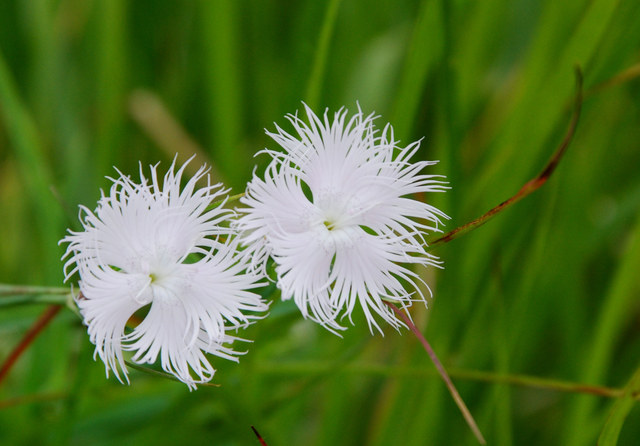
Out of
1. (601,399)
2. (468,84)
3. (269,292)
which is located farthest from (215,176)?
(269,292)

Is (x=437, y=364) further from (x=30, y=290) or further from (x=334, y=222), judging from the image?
(x=30, y=290)

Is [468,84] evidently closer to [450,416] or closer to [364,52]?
[364,52]

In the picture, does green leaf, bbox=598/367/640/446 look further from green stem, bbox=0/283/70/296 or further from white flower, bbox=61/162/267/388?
green stem, bbox=0/283/70/296

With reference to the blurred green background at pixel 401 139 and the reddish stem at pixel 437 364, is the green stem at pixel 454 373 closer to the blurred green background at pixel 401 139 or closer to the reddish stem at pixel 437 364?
the blurred green background at pixel 401 139

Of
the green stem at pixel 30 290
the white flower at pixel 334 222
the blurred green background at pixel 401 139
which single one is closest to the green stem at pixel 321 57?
the blurred green background at pixel 401 139

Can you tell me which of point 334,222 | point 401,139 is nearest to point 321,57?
point 401,139

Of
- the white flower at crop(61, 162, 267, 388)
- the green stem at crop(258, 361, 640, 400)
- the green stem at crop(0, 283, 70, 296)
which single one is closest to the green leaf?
the green stem at crop(258, 361, 640, 400)
